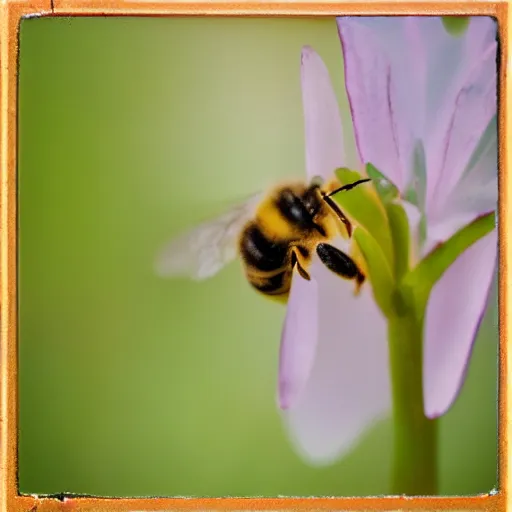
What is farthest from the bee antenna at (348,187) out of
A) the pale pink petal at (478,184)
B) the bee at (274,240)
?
the pale pink petal at (478,184)

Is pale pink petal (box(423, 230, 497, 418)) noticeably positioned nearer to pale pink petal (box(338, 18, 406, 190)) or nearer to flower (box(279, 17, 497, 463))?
flower (box(279, 17, 497, 463))

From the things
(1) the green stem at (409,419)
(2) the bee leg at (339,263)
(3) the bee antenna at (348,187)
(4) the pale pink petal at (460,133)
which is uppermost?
(4) the pale pink petal at (460,133)

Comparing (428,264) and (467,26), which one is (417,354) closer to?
(428,264)

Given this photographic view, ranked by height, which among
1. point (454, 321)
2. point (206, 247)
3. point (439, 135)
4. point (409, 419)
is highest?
point (439, 135)

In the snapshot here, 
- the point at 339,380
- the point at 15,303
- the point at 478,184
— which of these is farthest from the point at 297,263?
the point at 15,303

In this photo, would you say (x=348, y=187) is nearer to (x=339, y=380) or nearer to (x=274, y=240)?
(x=274, y=240)

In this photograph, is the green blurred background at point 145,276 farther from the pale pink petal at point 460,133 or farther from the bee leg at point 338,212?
the pale pink petal at point 460,133
